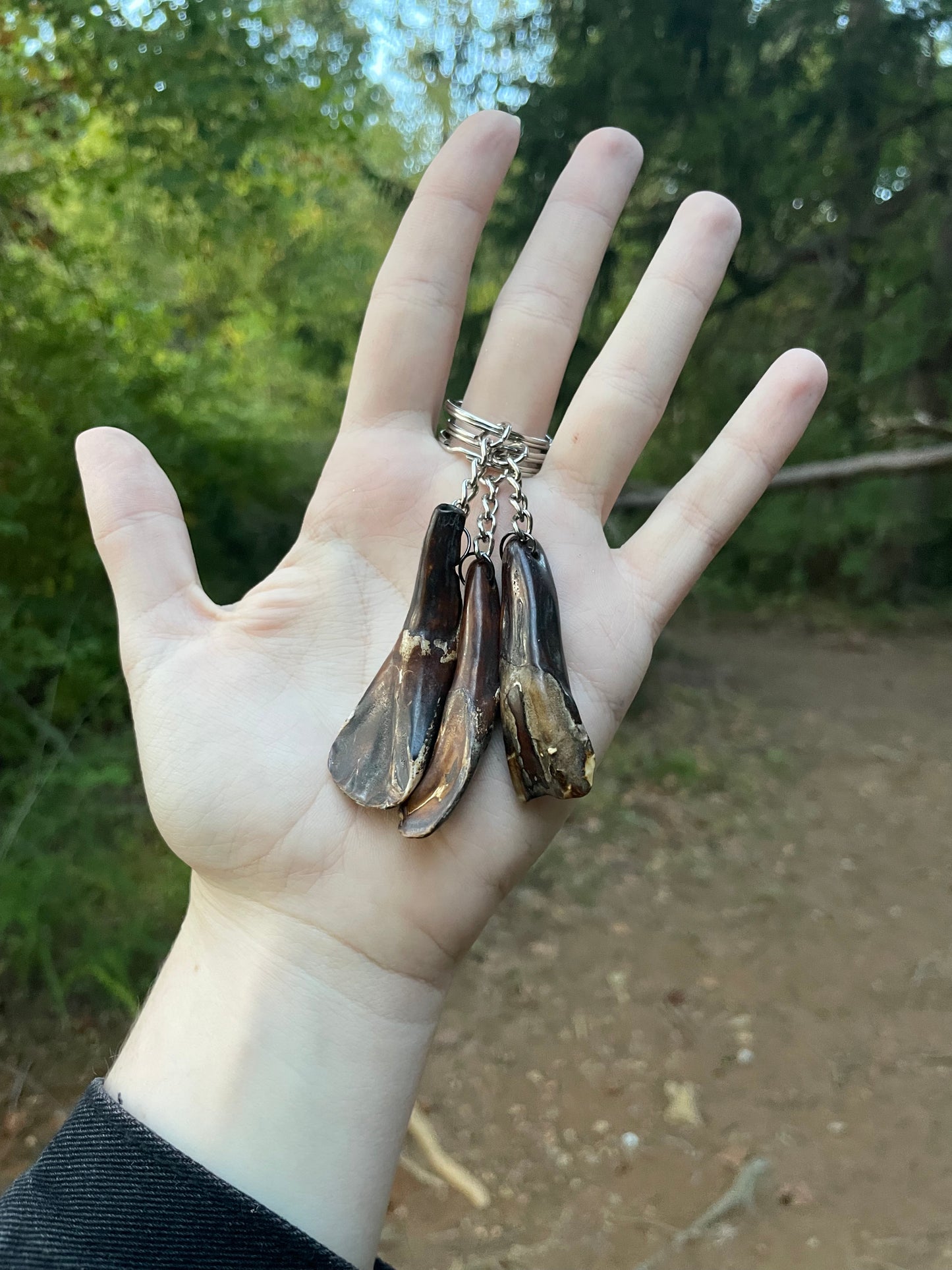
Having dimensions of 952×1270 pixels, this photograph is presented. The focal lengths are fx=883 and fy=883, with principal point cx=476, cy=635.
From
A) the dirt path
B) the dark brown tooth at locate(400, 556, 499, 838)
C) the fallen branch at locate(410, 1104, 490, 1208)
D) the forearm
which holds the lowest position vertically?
the dirt path

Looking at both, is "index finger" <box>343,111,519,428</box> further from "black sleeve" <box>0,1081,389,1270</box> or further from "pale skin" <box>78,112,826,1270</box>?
"black sleeve" <box>0,1081,389,1270</box>

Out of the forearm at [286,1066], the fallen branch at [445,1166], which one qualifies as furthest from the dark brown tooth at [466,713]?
the fallen branch at [445,1166]

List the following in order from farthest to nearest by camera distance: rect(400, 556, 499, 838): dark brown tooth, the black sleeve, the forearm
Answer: rect(400, 556, 499, 838): dark brown tooth < the forearm < the black sleeve

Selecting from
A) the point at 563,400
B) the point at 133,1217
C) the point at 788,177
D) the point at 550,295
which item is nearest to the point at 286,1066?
the point at 133,1217

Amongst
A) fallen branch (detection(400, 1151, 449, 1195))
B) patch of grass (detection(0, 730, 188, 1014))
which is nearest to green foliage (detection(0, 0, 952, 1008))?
patch of grass (detection(0, 730, 188, 1014))

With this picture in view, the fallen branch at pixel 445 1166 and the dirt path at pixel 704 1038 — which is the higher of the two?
the fallen branch at pixel 445 1166

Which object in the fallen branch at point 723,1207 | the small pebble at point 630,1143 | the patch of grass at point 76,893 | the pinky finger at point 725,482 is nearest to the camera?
the pinky finger at point 725,482

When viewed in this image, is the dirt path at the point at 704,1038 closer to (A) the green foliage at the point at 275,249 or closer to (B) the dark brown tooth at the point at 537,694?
(A) the green foliage at the point at 275,249
